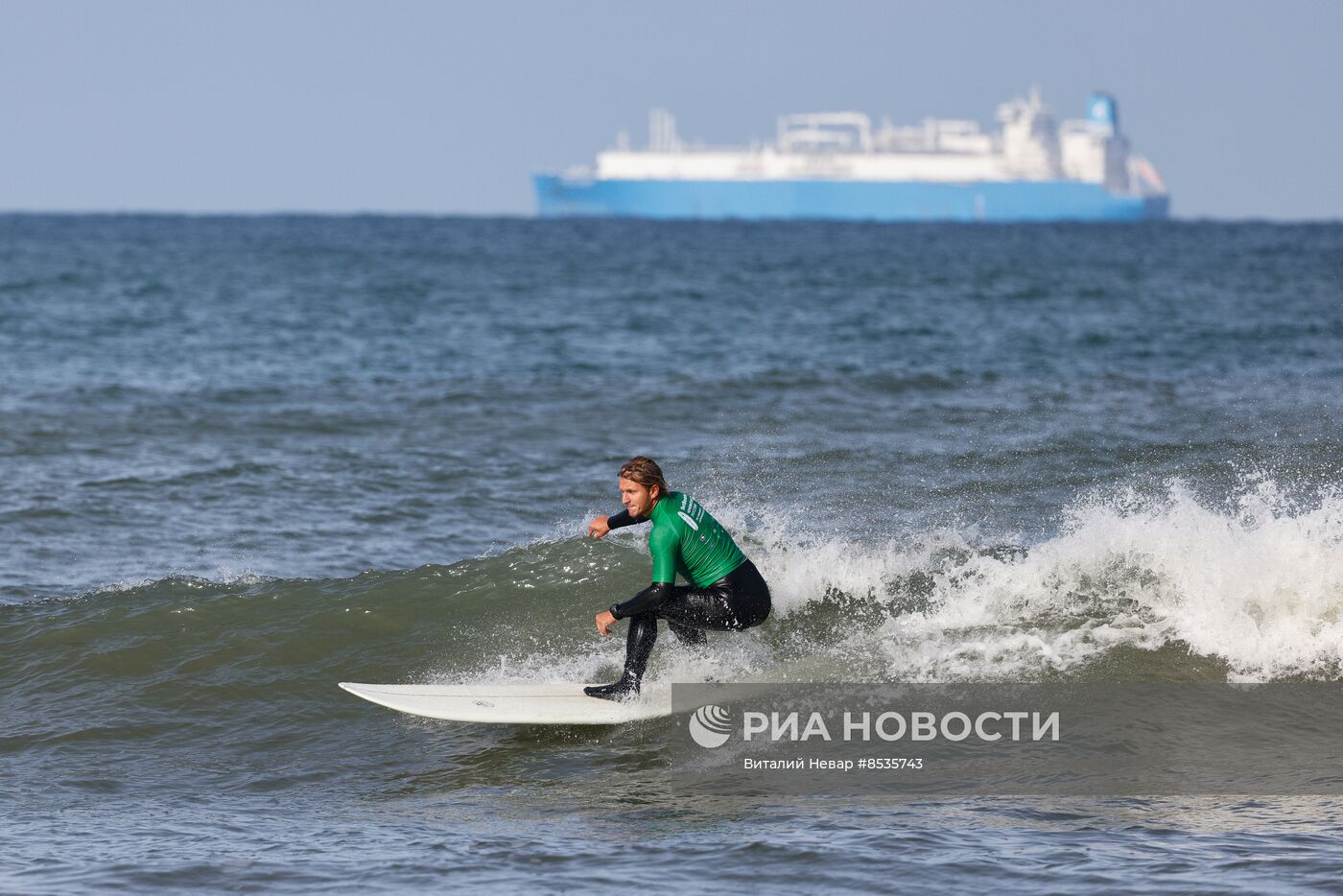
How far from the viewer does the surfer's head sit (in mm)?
8305

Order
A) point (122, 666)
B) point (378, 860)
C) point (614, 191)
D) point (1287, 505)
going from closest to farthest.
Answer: point (378, 860) < point (122, 666) < point (1287, 505) < point (614, 191)

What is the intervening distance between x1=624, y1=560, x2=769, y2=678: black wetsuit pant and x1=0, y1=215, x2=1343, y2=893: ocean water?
521mm

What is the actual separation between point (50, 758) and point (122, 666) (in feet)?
Answer: 5.32

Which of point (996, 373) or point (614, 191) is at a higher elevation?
point (614, 191)

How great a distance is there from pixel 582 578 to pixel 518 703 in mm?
2997

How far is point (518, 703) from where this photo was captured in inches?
341

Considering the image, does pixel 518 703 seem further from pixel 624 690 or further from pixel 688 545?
pixel 688 545

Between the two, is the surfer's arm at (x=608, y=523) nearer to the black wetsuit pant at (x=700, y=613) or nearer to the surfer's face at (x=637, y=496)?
the surfer's face at (x=637, y=496)

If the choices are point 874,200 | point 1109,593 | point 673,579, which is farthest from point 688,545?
point 874,200

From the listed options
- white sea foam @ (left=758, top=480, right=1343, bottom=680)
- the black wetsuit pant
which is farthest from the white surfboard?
white sea foam @ (left=758, top=480, right=1343, bottom=680)

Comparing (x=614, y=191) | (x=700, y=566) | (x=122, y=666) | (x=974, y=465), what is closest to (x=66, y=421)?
(x=122, y=666)

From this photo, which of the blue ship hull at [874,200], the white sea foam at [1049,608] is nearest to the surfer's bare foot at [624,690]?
the white sea foam at [1049,608]

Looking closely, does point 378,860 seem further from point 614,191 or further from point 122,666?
point 614,191

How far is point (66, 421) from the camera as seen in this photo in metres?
19.6
